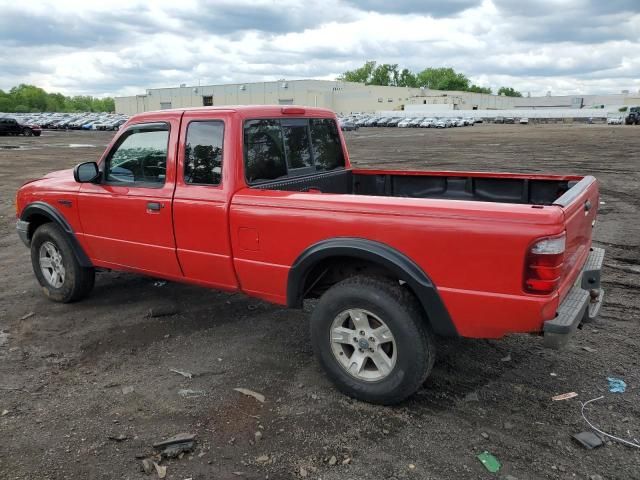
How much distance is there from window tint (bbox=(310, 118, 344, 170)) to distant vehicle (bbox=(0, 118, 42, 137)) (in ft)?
151

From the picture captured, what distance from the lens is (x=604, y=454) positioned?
311cm

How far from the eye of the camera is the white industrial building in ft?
341

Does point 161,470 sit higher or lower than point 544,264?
lower

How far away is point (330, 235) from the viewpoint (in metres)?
3.57

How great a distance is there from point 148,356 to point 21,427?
1.15m

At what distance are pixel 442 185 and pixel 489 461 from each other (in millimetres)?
2883

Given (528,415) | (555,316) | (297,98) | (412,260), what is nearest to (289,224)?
(412,260)

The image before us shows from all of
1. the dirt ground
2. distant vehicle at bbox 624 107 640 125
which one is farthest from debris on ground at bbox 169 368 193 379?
distant vehicle at bbox 624 107 640 125

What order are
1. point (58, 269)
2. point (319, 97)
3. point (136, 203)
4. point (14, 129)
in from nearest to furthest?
1. point (136, 203)
2. point (58, 269)
3. point (14, 129)
4. point (319, 97)

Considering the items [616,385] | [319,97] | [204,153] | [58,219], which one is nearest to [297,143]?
[204,153]

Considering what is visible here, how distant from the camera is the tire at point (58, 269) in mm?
5465

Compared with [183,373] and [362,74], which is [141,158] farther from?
[362,74]

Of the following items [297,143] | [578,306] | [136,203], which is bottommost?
[578,306]

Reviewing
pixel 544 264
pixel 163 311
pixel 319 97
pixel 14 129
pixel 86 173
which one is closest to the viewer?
pixel 544 264
